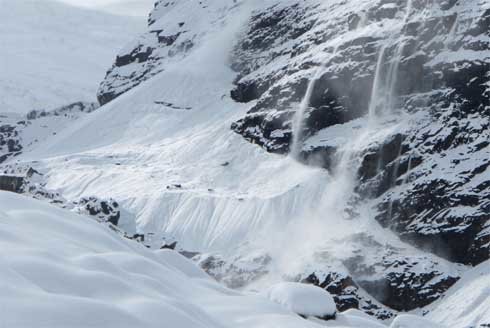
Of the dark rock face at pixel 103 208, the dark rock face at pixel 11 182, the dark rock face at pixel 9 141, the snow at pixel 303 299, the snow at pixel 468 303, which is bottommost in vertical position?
the snow at pixel 468 303

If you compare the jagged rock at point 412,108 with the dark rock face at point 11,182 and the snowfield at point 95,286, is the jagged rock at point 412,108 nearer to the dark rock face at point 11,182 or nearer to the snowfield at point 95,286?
the dark rock face at point 11,182

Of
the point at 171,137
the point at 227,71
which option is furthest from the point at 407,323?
the point at 227,71

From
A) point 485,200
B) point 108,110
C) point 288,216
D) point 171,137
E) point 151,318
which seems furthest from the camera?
point 108,110

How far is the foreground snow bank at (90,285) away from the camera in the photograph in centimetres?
954

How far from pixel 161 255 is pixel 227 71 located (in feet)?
442

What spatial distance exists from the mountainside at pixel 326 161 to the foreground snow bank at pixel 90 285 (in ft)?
213

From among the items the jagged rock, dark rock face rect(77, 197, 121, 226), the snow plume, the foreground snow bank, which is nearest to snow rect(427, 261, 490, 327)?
the jagged rock

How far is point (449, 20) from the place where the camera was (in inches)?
4525

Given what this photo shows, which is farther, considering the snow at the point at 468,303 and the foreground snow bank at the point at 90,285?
the snow at the point at 468,303

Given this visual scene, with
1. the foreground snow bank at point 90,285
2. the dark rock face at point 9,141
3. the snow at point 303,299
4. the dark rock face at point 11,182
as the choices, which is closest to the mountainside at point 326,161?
the dark rock face at point 11,182

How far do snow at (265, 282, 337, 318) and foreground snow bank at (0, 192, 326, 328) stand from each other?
2.46 metres

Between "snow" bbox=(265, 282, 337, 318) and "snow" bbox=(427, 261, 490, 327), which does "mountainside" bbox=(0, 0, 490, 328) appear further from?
"snow" bbox=(265, 282, 337, 318)

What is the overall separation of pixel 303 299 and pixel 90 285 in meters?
11.5

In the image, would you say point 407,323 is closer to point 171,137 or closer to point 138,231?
point 138,231
